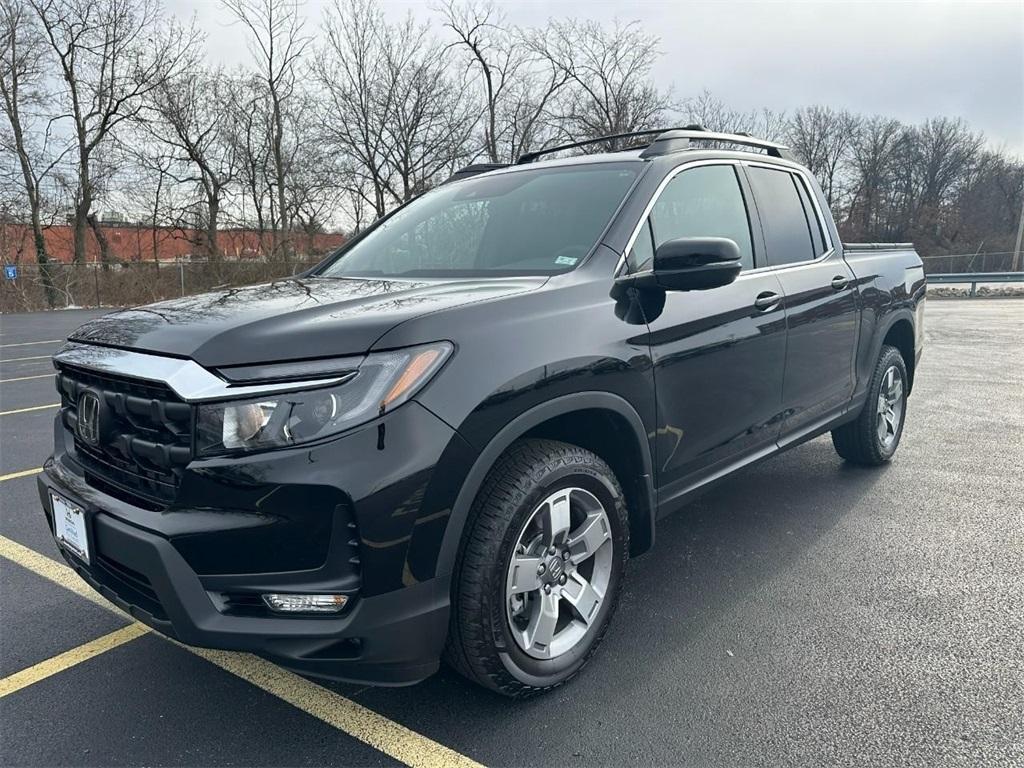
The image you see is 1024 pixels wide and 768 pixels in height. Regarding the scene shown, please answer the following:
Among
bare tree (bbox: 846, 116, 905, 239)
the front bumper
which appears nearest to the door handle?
the front bumper

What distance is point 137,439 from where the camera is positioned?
6.89 ft

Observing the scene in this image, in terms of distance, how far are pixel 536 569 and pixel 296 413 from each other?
94 cm

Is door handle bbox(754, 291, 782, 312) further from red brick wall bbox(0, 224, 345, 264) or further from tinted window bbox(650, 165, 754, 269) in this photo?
red brick wall bbox(0, 224, 345, 264)

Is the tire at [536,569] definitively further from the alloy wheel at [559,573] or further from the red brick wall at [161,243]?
the red brick wall at [161,243]

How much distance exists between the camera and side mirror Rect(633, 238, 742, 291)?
8.37 ft

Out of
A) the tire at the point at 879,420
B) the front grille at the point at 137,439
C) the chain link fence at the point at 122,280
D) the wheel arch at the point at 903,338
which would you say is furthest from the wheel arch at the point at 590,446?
the chain link fence at the point at 122,280

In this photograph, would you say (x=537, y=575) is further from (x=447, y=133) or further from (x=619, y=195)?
(x=447, y=133)

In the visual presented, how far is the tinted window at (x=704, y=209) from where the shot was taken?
3035mm

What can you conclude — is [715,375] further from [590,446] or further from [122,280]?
[122,280]

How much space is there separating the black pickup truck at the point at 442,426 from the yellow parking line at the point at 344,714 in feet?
0.84

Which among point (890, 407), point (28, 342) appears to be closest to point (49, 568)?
point (890, 407)

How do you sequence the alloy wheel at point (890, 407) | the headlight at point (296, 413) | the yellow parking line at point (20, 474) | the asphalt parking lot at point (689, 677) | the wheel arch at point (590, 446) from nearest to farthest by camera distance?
the headlight at point (296, 413) → the wheel arch at point (590, 446) → the asphalt parking lot at point (689, 677) → the alloy wheel at point (890, 407) → the yellow parking line at point (20, 474)

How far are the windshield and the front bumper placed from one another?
3.83ft

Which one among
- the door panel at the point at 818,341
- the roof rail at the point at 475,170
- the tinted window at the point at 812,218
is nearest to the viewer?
the door panel at the point at 818,341
